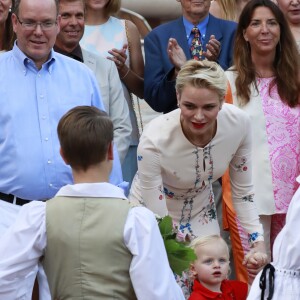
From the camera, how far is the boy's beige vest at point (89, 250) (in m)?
5.07

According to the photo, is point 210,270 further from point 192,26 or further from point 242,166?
point 192,26

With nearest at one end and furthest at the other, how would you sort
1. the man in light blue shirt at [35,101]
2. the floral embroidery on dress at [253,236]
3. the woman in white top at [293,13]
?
the man in light blue shirt at [35,101] < the floral embroidery on dress at [253,236] < the woman in white top at [293,13]

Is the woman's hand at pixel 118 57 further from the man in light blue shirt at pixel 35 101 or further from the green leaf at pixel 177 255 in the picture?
the green leaf at pixel 177 255

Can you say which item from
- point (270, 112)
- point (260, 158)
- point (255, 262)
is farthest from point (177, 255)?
point (270, 112)

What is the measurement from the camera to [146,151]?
21.9 feet

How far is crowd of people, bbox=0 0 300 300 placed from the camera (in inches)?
201

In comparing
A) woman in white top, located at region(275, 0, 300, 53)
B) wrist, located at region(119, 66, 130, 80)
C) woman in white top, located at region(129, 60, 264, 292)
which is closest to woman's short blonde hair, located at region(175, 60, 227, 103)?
woman in white top, located at region(129, 60, 264, 292)

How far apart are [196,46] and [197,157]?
159 centimetres

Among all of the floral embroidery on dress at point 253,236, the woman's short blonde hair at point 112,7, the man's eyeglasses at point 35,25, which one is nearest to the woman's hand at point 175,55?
the woman's short blonde hair at point 112,7

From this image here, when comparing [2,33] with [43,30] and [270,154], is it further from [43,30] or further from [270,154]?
[270,154]

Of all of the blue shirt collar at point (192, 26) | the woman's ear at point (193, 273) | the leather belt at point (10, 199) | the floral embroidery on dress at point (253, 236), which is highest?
the blue shirt collar at point (192, 26)

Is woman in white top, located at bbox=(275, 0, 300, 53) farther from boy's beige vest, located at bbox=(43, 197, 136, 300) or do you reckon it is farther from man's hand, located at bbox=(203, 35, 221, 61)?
boy's beige vest, located at bbox=(43, 197, 136, 300)

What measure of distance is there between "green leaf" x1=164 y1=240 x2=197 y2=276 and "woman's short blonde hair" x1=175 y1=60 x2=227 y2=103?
1174 mm

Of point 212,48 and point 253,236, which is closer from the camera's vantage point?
point 253,236
